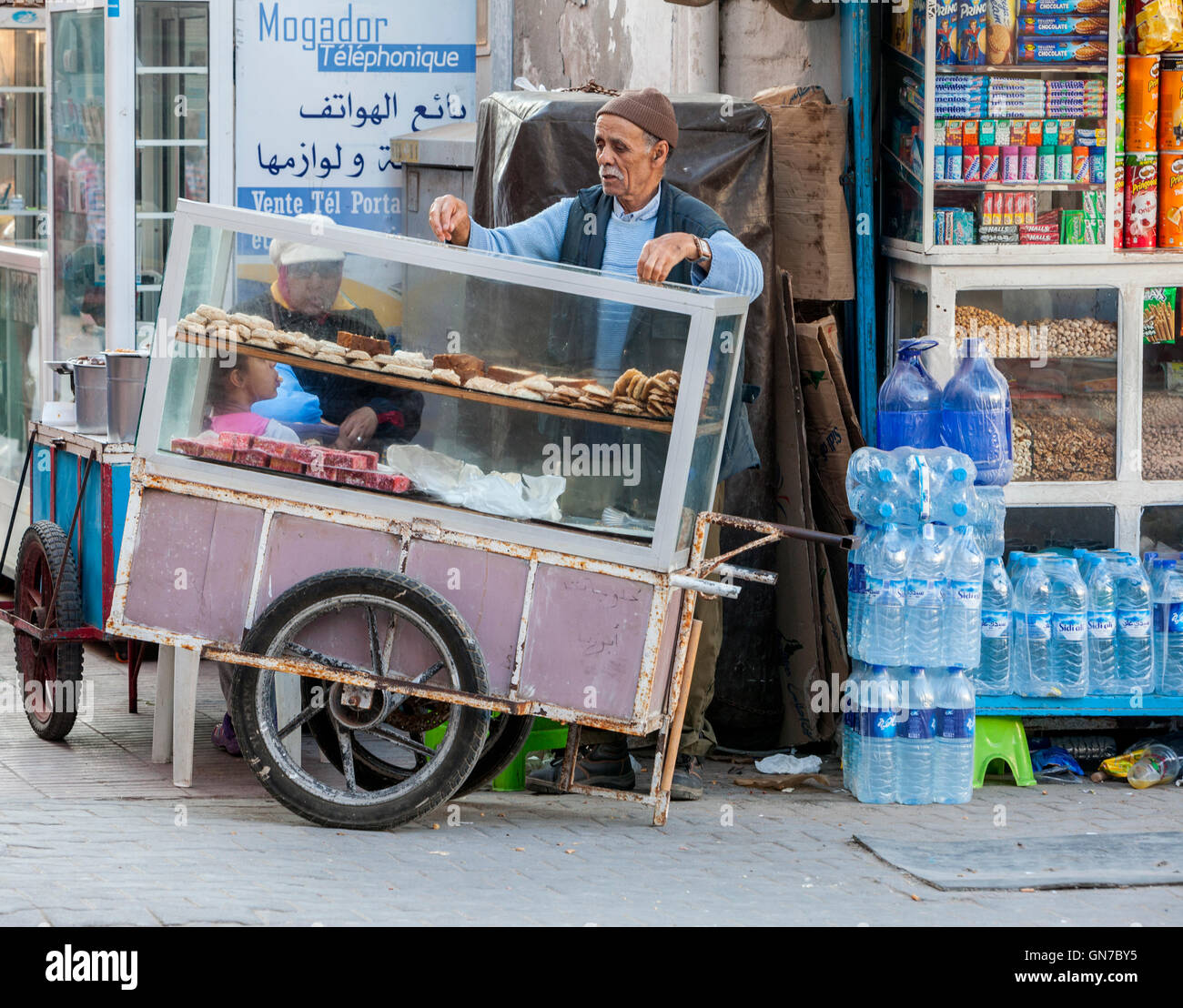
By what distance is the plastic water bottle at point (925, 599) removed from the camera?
552 cm

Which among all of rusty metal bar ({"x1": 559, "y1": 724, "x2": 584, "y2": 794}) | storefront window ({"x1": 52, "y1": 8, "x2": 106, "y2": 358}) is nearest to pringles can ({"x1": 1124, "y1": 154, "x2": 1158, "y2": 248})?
rusty metal bar ({"x1": 559, "y1": 724, "x2": 584, "y2": 794})

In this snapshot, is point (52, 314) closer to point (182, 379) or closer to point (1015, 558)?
point (182, 379)

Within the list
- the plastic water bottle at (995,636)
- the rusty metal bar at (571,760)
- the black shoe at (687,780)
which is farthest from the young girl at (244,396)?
the plastic water bottle at (995,636)

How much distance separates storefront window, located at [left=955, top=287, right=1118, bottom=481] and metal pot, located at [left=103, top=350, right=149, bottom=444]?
288 cm

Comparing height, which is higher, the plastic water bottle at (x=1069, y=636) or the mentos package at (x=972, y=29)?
the mentos package at (x=972, y=29)

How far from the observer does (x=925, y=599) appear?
18.2ft

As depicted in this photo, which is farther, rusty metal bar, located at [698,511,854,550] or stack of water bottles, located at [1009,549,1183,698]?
stack of water bottles, located at [1009,549,1183,698]

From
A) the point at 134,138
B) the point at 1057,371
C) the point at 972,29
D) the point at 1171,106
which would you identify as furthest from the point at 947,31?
the point at 134,138

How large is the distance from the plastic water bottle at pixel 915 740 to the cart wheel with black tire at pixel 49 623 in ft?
9.04

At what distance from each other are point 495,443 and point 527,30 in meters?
4.27

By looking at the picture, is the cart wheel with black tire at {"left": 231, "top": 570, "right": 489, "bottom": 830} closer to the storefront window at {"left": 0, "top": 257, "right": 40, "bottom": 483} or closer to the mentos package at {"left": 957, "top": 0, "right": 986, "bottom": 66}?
the mentos package at {"left": 957, "top": 0, "right": 986, "bottom": 66}

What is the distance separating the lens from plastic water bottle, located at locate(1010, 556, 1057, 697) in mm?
5832

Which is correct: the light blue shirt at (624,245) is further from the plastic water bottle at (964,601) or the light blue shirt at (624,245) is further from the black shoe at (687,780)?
the black shoe at (687,780)

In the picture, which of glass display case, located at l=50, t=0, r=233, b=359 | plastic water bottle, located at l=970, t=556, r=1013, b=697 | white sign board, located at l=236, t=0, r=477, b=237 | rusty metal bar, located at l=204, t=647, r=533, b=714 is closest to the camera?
rusty metal bar, located at l=204, t=647, r=533, b=714
